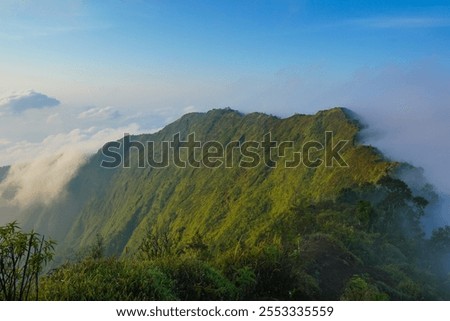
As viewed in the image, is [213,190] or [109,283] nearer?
[109,283]

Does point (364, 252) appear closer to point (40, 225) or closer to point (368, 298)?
point (368, 298)

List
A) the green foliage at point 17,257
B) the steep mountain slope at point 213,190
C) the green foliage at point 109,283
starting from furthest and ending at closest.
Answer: the steep mountain slope at point 213,190 < the green foliage at point 109,283 < the green foliage at point 17,257

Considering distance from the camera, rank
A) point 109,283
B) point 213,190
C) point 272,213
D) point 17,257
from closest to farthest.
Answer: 1. point 17,257
2. point 109,283
3. point 272,213
4. point 213,190

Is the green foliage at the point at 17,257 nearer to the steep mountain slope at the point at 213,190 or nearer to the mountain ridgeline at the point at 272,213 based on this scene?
the mountain ridgeline at the point at 272,213

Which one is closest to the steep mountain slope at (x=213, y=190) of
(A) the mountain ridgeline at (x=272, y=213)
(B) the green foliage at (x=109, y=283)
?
(A) the mountain ridgeline at (x=272, y=213)

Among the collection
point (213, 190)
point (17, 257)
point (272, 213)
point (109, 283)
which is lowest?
point (213, 190)

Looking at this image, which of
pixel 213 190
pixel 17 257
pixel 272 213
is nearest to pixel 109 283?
pixel 17 257

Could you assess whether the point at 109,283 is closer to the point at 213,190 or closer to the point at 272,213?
the point at 272,213

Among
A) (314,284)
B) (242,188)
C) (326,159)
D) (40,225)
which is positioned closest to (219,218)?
(242,188)
